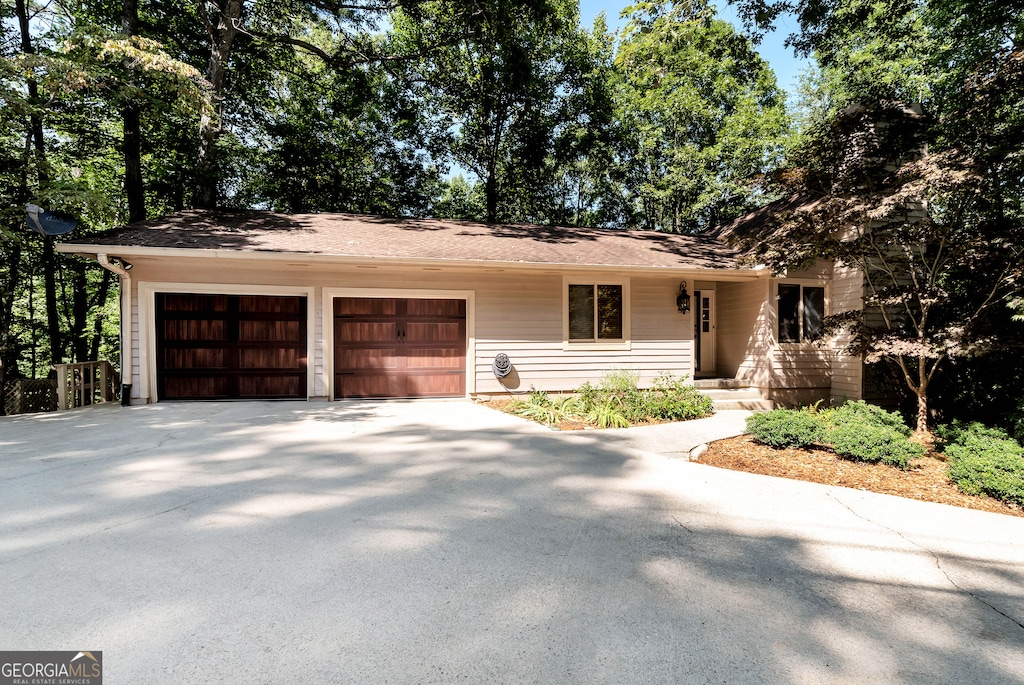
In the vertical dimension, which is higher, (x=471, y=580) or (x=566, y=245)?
(x=566, y=245)

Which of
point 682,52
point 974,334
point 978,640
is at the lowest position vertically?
point 978,640

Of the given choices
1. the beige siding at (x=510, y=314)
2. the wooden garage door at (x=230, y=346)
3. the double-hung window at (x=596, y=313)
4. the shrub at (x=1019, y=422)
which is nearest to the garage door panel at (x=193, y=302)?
the wooden garage door at (x=230, y=346)

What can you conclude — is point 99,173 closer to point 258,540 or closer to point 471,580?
point 258,540

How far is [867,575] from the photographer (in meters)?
2.50

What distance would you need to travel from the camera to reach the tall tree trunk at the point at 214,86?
10.9m

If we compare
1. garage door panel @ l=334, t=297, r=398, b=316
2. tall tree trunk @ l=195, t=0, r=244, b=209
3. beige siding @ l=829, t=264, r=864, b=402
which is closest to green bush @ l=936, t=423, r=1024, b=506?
beige siding @ l=829, t=264, r=864, b=402

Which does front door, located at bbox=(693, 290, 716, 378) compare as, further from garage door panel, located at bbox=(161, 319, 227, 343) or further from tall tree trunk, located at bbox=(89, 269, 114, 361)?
tall tree trunk, located at bbox=(89, 269, 114, 361)

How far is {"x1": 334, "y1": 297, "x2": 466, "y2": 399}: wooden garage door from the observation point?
851 centimetres

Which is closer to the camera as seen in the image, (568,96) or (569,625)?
(569,625)

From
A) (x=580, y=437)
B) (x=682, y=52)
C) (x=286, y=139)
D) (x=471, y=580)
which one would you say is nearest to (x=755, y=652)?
(x=471, y=580)

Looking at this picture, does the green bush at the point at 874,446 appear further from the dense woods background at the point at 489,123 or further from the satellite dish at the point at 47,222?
the satellite dish at the point at 47,222

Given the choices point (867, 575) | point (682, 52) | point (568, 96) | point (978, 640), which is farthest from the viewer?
point (568, 96)

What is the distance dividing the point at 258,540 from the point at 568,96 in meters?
18.0

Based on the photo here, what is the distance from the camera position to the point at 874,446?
16.6 ft
